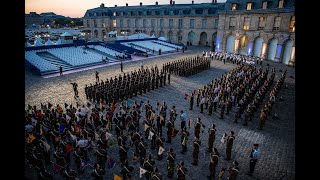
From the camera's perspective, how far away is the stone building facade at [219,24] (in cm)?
3462

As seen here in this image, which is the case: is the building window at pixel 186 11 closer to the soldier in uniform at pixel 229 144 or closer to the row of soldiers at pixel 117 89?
the row of soldiers at pixel 117 89

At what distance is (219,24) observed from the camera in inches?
1713

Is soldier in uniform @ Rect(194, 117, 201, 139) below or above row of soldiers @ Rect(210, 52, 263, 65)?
below

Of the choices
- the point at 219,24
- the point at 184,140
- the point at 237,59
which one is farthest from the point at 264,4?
the point at 184,140

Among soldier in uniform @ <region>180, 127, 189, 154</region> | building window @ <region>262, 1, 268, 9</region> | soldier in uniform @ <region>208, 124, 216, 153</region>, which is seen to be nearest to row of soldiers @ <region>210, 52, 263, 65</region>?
building window @ <region>262, 1, 268, 9</region>

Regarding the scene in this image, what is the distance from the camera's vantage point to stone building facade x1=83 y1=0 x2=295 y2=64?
34625mm

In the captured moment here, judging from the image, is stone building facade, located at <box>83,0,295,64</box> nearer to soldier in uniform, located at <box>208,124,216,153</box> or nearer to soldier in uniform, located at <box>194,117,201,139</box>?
soldier in uniform, located at <box>194,117,201,139</box>

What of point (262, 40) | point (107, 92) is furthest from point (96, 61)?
point (262, 40)

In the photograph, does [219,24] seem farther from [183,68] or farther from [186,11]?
[183,68]

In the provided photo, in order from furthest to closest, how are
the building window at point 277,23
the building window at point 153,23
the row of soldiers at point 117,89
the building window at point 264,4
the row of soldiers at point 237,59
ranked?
the building window at point 153,23, the building window at point 264,4, the building window at point 277,23, the row of soldiers at point 237,59, the row of soldiers at point 117,89

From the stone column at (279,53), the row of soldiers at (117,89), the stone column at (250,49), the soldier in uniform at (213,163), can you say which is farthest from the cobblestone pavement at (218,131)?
the stone column at (250,49)
